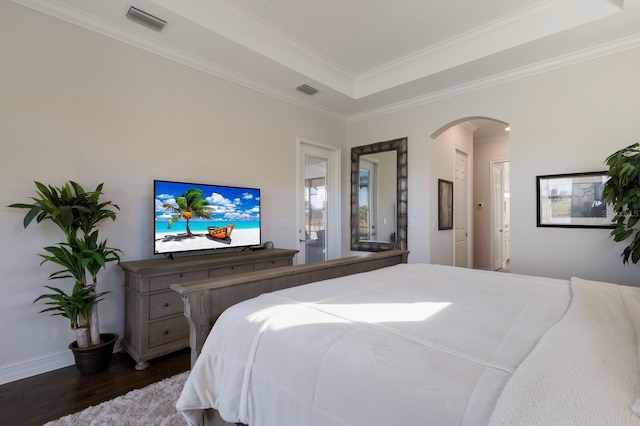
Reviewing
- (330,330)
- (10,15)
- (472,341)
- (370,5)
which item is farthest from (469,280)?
(10,15)

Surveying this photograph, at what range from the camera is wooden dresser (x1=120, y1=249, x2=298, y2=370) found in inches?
99.1

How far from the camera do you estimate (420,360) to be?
36.2 inches

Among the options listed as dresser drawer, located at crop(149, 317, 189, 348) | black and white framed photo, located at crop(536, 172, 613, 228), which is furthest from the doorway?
dresser drawer, located at crop(149, 317, 189, 348)

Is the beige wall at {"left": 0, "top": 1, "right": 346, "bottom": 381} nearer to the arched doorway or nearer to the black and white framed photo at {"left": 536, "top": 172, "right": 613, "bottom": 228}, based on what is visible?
the arched doorway

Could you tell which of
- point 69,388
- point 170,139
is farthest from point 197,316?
point 170,139

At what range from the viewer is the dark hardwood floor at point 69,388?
1.95 m

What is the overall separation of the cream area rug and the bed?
1.98 ft

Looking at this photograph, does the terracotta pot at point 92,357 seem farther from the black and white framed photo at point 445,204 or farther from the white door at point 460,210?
the white door at point 460,210

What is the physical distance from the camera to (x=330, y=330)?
1.13 meters

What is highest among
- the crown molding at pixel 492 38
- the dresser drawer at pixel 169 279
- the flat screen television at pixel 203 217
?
the crown molding at pixel 492 38

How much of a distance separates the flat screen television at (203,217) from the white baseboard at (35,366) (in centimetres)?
106

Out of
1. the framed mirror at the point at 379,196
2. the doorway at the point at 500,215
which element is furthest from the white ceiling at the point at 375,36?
the doorway at the point at 500,215

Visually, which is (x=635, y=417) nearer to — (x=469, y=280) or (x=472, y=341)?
(x=472, y=341)

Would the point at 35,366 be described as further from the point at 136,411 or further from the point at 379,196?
the point at 379,196
